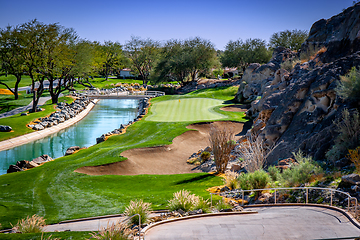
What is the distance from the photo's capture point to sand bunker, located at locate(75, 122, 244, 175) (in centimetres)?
1862

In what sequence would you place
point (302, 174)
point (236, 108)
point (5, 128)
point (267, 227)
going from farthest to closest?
point (236, 108), point (5, 128), point (302, 174), point (267, 227)

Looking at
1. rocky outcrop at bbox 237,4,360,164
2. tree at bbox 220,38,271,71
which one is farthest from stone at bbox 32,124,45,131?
tree at bbox 220,38,271,71

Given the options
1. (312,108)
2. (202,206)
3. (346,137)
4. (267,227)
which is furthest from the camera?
(312,108)

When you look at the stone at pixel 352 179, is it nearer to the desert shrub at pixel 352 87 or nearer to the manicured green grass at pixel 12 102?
the desert shrub at pixel 352 87

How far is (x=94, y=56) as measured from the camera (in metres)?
74.0

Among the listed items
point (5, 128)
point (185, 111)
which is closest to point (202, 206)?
point (5, 128)

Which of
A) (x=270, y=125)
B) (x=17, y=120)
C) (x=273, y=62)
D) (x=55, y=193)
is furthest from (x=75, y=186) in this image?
(x=273, y=62)

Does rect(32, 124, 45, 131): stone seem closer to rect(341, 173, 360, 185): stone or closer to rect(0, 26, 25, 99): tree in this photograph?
rect(0, 26, 25, 99): tree

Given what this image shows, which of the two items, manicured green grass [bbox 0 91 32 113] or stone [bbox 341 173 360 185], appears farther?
manicured green grass [bbox 0 91 32 113]

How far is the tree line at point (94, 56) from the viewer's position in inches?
1559

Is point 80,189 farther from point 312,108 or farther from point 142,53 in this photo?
point 142,53

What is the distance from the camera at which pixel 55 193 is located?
1371 cm

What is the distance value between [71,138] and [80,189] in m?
18.5

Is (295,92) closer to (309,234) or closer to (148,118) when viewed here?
(309,234)
